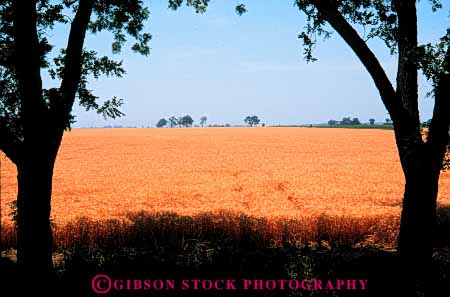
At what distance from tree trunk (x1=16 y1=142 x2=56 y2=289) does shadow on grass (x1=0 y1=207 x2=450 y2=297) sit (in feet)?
1.32

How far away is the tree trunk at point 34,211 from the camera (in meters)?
7.82

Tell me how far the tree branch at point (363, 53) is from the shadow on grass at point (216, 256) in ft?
11.6

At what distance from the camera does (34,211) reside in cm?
789

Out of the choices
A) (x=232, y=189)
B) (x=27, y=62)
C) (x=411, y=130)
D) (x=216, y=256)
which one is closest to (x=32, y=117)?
(x=27, y=62)

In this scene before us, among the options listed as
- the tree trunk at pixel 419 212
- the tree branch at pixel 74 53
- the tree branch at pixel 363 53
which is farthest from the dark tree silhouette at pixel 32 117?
the tree trunk at pixel 419 212

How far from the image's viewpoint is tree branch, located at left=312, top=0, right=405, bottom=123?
329 inches

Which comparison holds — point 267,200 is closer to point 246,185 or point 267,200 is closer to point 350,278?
point 246,185

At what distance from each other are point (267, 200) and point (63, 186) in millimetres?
13082

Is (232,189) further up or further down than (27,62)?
further down

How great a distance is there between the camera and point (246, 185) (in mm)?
24984

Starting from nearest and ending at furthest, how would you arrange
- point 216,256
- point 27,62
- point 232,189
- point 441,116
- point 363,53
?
point 27,62
point 441,116
point 363,53
point 216,256
point 232,189

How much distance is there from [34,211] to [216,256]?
4.44 metres

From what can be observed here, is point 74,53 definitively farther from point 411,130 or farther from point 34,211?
point 411,130

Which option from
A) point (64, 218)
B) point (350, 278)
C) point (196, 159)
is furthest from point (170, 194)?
point (196, 159)
